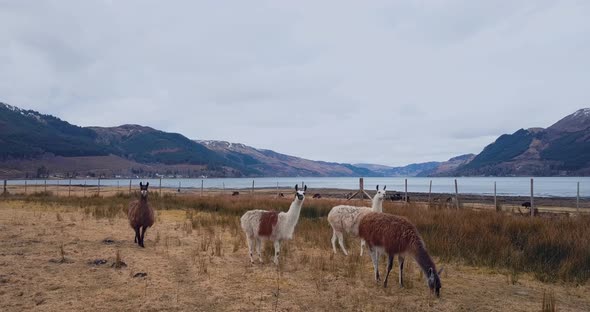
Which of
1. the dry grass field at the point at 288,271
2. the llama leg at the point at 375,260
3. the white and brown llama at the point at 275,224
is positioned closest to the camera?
the dry grass field at the point at 288,271

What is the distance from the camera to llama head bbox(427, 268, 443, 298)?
6379 mm

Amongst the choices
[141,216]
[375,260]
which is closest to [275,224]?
[375,260]

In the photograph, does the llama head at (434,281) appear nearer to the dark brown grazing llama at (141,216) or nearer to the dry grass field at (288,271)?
the dry grass field at (288,271)

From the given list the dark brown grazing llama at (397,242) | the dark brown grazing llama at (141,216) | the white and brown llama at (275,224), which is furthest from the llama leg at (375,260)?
the dark brown grazing llama at (141,216)

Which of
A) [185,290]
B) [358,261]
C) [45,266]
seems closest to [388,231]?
[358,261]

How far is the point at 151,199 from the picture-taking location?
24797 mm

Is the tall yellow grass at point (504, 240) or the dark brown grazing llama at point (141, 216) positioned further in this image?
the dark brown grazing llama at point (141, 216)

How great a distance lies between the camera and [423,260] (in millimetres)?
6531

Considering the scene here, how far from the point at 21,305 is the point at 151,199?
19944mm

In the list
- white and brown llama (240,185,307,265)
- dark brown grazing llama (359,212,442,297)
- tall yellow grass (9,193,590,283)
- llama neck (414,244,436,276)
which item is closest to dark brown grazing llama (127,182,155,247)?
white and brown llama (240,185,307,265)

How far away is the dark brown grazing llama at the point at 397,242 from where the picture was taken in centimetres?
647

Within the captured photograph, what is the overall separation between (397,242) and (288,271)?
2.45 metres

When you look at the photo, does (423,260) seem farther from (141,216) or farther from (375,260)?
(141,216)

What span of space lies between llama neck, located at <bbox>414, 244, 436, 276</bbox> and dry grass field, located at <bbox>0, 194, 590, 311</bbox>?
1.49ft
